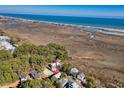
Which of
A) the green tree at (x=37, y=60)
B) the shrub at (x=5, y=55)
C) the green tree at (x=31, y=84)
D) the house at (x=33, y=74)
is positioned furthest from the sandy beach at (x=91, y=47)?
the shrub at (x=5, y=55)

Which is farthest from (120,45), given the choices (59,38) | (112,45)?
(59,38)

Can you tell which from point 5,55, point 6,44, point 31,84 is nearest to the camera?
point 31,84

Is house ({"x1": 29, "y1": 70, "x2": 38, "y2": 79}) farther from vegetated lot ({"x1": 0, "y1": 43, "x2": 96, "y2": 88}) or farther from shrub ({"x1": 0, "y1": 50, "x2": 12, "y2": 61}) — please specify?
shrub ({"x1": 0, "y1": 50, "x2": 12, "y2": 61})

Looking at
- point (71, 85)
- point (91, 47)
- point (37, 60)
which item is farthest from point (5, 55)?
point (91, 47)

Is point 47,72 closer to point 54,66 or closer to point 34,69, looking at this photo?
point 34,69

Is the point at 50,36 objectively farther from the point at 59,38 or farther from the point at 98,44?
the point at 98,44

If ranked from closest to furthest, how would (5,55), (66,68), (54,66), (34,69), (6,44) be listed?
(34,69), (66,68), (54,66), (5,55), (6,44)

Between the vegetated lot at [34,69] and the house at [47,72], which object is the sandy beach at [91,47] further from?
the house at [47,72]

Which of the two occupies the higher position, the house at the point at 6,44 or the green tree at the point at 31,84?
the house at the point at 6,44
